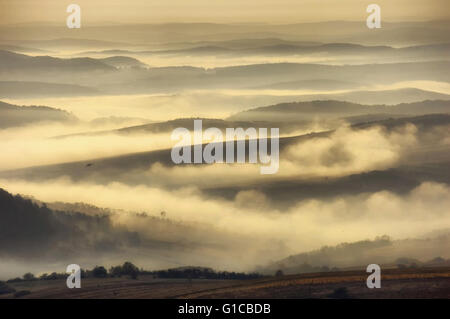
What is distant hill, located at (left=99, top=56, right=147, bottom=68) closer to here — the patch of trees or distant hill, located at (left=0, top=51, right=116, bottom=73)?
distant hill, located at (left=0, top=51, right=116, bottom=73)

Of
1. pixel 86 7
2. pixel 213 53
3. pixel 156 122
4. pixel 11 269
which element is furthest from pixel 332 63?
pixel 11 269

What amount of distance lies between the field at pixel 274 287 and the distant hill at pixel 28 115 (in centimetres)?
108

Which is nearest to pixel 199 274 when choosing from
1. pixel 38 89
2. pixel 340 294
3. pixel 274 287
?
pixel 274 287

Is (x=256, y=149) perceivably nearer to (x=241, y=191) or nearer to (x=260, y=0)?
(x=241, y=191)

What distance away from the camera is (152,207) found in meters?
5.38

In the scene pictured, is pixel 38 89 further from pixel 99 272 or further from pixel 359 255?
pixel 359 255

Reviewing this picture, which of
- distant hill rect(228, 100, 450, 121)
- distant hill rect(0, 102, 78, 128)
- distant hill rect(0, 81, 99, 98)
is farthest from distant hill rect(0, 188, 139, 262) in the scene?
distant hill rect(228, 100, 450, 121)

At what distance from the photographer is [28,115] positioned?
5418 millimetres

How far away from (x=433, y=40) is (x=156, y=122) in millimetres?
1967

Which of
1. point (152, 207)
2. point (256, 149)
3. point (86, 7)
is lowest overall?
point (152, 207)

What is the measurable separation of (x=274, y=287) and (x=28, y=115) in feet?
6.63

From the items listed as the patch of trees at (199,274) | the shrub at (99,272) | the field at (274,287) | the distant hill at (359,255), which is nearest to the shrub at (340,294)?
the field at (274,287)

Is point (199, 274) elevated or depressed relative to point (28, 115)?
depressed

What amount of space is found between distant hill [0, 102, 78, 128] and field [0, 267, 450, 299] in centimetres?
108
